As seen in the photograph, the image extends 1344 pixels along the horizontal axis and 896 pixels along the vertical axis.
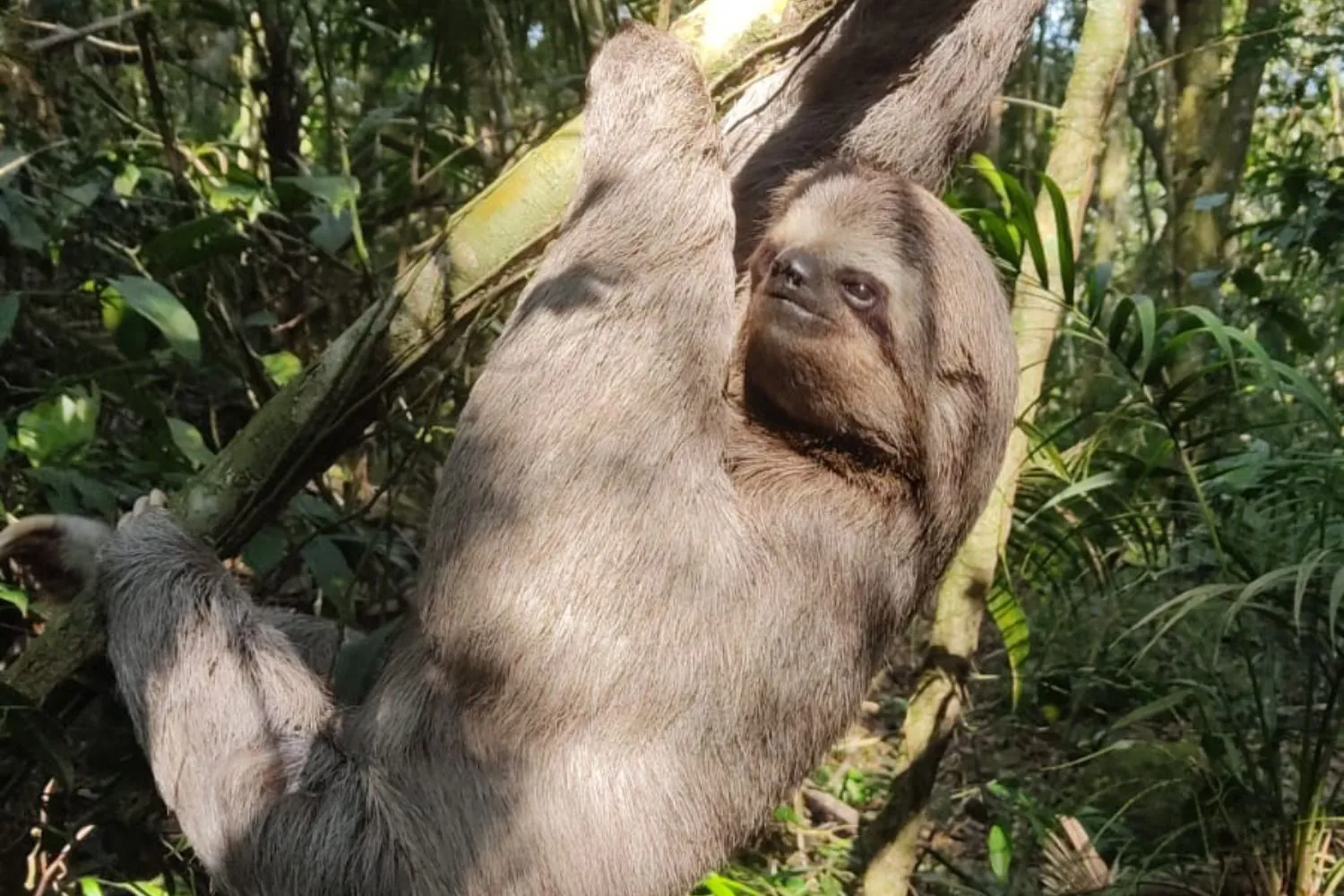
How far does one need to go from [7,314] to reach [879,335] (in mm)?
3145

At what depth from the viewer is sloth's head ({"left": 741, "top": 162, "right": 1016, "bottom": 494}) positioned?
4418 millimetres

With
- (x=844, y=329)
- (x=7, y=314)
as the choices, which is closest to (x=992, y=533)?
(x=844, y=329)

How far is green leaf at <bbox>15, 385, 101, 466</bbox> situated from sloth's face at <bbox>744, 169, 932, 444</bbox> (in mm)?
2427

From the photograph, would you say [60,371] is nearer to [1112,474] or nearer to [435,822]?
[435,822]

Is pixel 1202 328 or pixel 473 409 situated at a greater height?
pixel 473 409

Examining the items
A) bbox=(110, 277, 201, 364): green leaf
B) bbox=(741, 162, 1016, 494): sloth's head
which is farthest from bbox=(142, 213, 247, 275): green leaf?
bbox=(741, 162, 1016, 494): sloth's head

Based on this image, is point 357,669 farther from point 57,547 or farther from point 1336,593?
point 1336,593

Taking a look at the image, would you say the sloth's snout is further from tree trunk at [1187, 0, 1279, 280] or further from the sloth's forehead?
tree trunk at [1187, 0, 1279, 280]

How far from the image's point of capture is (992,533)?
6633mm

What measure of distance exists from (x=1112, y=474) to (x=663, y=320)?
11.1 ft

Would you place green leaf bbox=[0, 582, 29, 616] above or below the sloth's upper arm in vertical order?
below

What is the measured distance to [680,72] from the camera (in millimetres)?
3992

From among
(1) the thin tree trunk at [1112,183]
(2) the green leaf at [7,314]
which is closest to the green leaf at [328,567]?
(2) the green leaf at [7,314]

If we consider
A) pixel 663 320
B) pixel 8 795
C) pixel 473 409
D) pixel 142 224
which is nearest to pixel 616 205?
pixel 663 320
